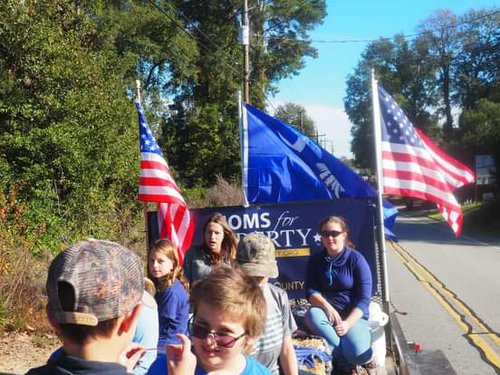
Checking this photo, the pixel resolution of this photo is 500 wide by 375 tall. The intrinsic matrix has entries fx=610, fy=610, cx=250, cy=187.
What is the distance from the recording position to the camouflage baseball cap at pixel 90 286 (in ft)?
5.71

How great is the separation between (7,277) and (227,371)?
6333 mm

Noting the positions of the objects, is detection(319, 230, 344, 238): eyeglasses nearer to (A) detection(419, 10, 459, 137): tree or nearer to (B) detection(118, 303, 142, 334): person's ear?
(B) detection(118, 303, 142, 334): person's ear

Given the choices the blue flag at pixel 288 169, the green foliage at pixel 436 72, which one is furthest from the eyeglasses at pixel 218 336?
the green foliage at pixel 436 72

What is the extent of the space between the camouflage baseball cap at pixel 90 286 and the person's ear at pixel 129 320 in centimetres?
2

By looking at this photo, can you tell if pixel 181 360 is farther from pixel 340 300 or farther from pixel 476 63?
pixel 476 63

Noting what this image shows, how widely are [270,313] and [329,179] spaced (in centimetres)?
364

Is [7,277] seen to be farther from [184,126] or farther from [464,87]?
[464,87]

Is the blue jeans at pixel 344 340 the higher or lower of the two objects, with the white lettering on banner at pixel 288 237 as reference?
lower

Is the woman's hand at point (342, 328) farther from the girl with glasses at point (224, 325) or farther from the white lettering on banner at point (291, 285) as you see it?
the girl with glasses at point (224, 325)

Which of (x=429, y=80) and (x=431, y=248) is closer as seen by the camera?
(x=431, y=248)

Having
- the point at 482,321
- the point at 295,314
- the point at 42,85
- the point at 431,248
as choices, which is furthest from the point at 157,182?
the point at 431,248

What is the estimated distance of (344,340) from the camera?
516 cm

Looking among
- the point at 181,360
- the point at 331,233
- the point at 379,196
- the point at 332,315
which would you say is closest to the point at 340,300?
the point at 332,315

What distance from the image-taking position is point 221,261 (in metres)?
5.81
